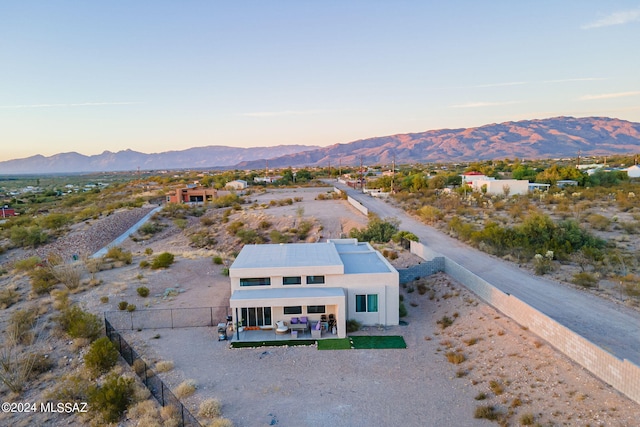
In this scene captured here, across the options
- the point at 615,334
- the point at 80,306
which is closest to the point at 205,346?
the point at 80,306

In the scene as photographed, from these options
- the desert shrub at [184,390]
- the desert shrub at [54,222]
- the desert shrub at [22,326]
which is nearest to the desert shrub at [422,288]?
the desert shrub at [184,390]

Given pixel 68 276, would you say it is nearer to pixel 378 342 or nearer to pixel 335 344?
pixel 335 344

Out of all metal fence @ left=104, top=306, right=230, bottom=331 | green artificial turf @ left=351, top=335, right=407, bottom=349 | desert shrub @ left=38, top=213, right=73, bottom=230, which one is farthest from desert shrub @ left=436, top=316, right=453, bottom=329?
desert shrub @ left=38, top=213, right=73, bottom=230

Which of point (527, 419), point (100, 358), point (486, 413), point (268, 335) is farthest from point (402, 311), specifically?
point (100, 358)

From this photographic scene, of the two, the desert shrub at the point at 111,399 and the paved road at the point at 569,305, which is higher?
the paved road at the point at 569,305

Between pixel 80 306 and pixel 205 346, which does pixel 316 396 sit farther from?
pixel 80 306

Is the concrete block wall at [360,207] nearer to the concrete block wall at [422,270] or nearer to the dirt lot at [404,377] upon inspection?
the concrete block wall at [422,270]

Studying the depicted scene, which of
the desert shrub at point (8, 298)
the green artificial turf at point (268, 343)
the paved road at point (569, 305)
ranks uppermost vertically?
the paved road at point (569, 305)
